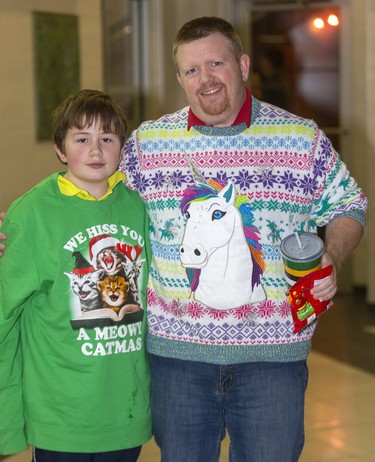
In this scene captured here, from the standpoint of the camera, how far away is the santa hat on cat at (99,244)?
7.27 ft

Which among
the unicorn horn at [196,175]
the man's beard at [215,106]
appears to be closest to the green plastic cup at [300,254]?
the unicorn horn at [196,175]

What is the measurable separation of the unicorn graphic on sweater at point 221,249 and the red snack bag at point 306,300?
15 centimetres

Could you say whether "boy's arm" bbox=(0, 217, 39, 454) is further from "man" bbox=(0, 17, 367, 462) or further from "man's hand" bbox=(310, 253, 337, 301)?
"man's hand" bbox=(310, 253, 337, 301)

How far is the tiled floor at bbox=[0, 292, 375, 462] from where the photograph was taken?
12.4 feet

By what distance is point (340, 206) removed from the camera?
230 centimetres

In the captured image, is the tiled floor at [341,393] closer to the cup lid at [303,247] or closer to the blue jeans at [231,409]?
the blue jeans at [231,409]

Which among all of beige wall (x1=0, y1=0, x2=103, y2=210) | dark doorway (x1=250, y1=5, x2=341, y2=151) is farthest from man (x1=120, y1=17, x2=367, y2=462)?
dark doorway (x1=250, y1=5, x2=341, y2=151)

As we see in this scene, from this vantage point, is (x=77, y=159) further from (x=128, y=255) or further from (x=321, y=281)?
(x=321, y=281)

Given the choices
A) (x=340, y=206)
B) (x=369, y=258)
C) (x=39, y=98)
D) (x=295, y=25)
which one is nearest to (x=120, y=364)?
(x=340, y=206)

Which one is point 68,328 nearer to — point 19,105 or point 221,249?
point 221,249

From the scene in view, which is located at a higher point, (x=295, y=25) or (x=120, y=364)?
(x=295, y=25)

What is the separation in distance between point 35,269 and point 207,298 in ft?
1.37

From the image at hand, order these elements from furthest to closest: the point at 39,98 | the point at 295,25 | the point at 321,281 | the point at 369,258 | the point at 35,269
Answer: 1. the point at 295,25
2. the point at 369,258
3. the point at 39,98
4. the point at 35,269
5. the point at 321,281

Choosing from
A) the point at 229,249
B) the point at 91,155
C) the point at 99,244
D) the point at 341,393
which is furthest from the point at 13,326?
the point at 341,393
